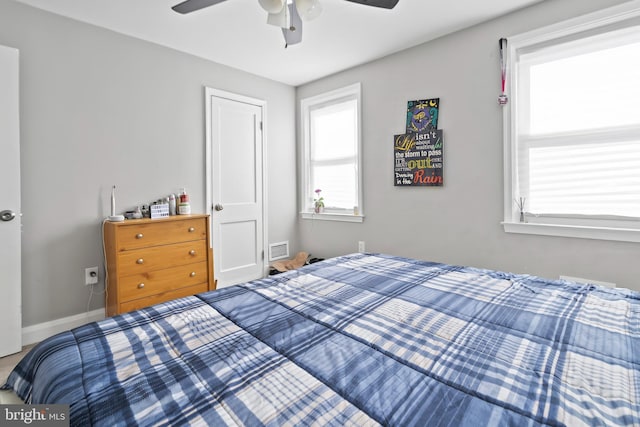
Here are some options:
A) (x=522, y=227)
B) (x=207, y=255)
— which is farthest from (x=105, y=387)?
(x=522, y=227)

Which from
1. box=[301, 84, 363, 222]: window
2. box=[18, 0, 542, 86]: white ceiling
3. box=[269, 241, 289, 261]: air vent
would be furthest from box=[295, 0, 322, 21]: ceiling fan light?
box=[269, 241, 289, 261]: air vent

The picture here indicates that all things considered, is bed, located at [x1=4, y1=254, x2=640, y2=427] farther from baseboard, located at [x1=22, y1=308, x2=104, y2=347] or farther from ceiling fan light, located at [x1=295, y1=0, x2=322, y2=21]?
baseboard, located at [x1=22, y1=308, x2=104, y2=347]

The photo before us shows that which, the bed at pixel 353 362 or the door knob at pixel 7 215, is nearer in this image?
the bed at pixel 353 362

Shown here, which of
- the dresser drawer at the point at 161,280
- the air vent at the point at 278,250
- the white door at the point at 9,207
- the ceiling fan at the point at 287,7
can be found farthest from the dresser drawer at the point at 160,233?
the ceiling fan at the point at 287,7

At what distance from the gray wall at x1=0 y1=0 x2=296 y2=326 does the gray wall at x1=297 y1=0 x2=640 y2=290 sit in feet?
6.21

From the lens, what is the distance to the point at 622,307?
1.20 m

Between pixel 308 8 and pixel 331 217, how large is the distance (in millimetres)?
2466

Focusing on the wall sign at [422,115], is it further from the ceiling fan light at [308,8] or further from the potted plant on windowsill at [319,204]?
the ceiling fan light at [308,8]

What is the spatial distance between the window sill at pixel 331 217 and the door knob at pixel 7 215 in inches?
110

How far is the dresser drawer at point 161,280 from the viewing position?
8.11ft

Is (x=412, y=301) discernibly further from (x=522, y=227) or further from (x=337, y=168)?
(x=337, y=168)

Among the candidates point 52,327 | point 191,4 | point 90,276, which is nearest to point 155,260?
point 90,276

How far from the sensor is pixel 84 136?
2.61 meters

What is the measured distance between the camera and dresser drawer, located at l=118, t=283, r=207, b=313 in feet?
8.09
